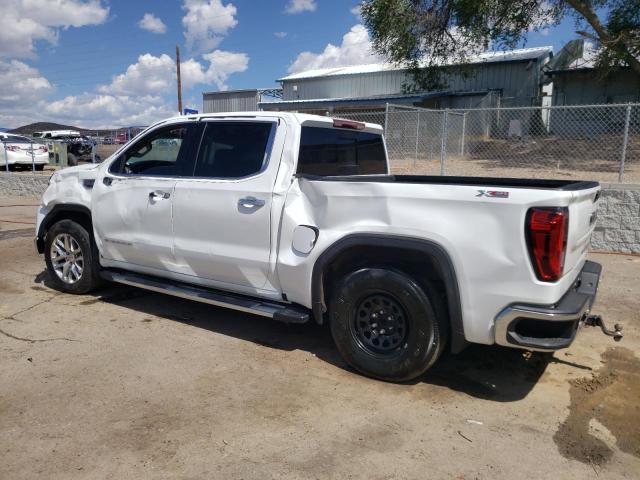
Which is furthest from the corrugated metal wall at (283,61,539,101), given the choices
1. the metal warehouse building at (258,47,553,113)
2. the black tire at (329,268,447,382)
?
the black tire at (329,268,447,382)

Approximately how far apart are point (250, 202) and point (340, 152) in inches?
43.5

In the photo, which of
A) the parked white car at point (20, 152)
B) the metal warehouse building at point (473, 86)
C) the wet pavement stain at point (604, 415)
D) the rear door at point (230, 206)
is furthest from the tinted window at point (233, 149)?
the metal warehouse building at point (473, 86)

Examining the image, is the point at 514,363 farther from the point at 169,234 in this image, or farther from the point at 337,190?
the point at 169,234

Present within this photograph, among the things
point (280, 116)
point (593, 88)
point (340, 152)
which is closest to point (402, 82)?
point (593, 88)

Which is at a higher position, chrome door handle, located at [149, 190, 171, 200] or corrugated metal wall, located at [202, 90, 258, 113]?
corrugated metal wall, located at [202, 90, 258, 113]

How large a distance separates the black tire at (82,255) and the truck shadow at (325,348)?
21 cm

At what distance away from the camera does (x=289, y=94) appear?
128 feet

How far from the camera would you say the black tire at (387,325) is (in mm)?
3539

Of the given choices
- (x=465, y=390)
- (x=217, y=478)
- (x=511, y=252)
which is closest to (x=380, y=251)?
(x=511, y=252)

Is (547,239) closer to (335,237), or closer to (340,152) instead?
(335,237)

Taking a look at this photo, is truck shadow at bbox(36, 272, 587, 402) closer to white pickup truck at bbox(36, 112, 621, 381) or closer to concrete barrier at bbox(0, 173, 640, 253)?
white pickup truck at bbox(36, 112, 621, 381)

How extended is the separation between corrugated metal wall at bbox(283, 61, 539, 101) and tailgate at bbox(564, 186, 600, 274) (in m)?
22.0

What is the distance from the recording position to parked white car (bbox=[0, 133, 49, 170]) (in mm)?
18938

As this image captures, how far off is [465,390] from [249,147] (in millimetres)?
2544
